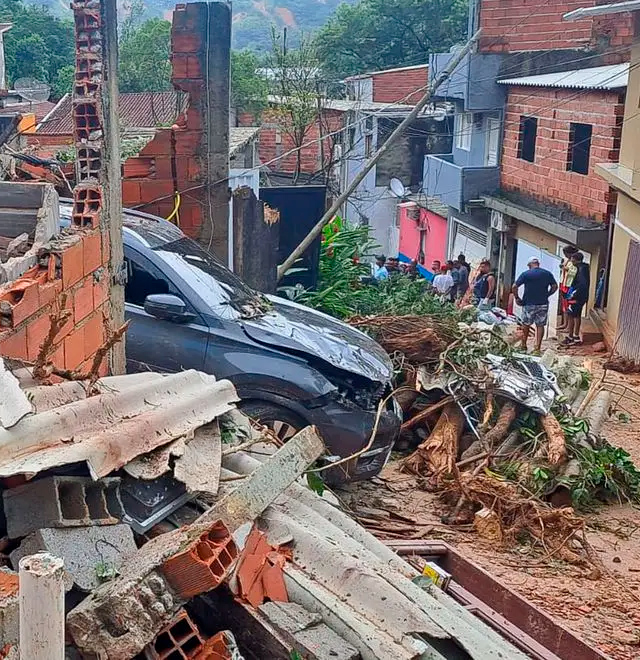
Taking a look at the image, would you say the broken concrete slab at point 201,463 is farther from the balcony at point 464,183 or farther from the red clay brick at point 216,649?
the balcony at point 464,183

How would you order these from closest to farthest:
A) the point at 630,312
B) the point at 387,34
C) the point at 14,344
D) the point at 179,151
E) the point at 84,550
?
the point at 84,550 < the point at 14,344 < the point at 179,151 < the point at 630,312 < the point at 387,34

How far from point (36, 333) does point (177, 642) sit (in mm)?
2123

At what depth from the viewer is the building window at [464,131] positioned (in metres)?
25.2

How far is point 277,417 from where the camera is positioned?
670 centimetres

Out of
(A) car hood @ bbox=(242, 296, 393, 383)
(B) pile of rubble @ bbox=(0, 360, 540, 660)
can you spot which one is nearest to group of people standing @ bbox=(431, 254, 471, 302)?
(A) car hood @ bbox=(242, 296, 393, 383)

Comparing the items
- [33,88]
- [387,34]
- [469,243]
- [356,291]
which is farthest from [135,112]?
[387,34]

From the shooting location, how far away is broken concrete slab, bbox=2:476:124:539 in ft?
9.41

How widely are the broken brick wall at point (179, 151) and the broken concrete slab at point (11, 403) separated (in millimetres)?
7302

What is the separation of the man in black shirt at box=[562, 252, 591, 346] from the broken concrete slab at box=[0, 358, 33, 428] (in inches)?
525

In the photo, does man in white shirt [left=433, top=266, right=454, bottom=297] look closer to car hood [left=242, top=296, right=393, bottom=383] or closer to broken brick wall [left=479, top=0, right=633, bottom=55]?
broken brick wall [left=479, top=0, right=633, bottom=55]

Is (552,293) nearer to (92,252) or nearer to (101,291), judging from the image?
(101,291)

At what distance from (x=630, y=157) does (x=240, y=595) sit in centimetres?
1389

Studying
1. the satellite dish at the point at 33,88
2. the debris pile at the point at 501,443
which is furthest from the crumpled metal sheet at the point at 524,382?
the satellite dish at the point at 33,88

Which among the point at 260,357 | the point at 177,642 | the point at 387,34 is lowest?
the point at 260,357
